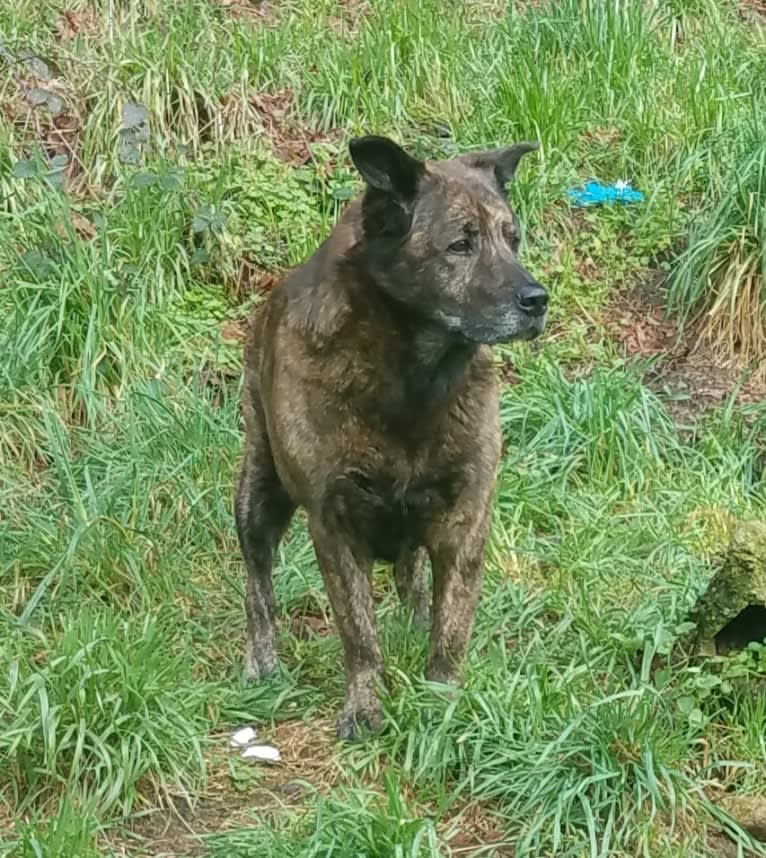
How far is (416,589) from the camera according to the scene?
5.96m

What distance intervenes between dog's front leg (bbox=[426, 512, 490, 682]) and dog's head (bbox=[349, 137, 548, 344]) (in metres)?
0.64

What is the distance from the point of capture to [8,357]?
23.7 ft

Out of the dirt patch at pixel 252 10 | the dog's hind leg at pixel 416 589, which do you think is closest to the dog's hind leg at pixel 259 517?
the dog's hind leg at pixel 416 589

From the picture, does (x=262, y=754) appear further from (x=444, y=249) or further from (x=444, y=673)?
(x=444, y=249)

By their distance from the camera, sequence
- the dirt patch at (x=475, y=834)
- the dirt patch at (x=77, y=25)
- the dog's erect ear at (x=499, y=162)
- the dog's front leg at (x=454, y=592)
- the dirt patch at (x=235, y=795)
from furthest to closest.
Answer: the dirt patch at (x=77, y=25), the dog's erect ear at (x=499, y=162), the dog's front leg at (x=454, y=592), the dirt patch at (x=235, y=795), the dirt patch at (x=475, y=834)

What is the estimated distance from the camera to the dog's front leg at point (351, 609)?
5266 mm

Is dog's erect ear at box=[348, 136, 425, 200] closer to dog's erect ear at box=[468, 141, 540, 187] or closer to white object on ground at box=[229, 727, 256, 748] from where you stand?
dog's erect ear at box=[468, 141, 540, 187]

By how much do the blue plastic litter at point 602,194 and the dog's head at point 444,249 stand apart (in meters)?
3.50

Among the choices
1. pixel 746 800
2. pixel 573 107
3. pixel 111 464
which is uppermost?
pixel 573 107

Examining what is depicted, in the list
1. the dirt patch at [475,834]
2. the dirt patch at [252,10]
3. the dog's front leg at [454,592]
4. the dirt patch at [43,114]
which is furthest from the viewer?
the dirt patch at [252,10]

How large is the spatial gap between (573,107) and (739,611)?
4.50 m

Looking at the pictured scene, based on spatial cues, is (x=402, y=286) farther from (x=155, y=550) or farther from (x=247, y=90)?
(x=247, y=90)

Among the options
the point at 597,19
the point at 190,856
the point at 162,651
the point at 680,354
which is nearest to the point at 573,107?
the point at 597,19

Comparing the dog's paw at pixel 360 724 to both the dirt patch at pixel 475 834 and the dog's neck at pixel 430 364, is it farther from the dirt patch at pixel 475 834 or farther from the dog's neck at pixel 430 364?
the dog's neck at pixel 430 364
